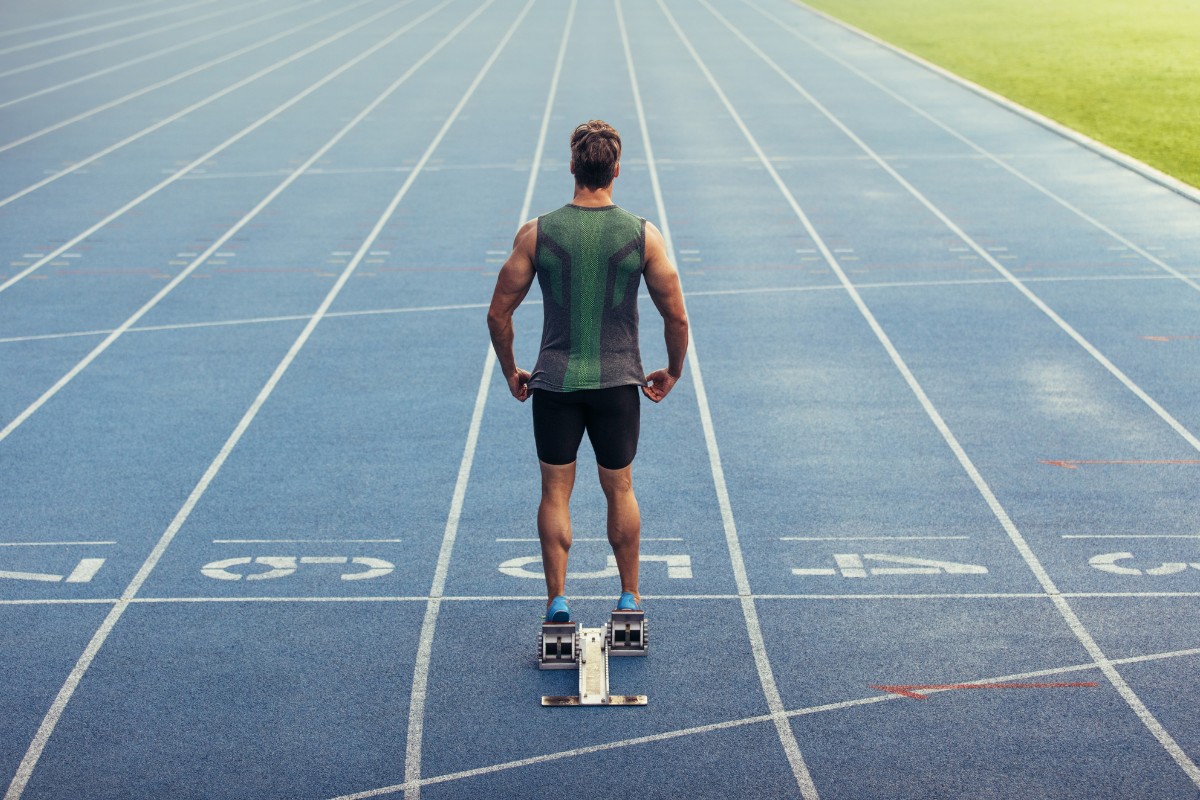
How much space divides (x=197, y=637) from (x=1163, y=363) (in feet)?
20.1

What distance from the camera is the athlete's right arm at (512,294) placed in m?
4.49

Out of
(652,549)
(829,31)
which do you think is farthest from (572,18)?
(652,549)

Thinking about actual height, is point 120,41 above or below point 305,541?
above

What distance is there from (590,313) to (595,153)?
0.51 meters

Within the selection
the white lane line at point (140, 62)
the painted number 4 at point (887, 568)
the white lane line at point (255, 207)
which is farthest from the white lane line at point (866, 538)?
the white lane line at point (140, 62)

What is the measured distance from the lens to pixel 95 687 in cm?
470

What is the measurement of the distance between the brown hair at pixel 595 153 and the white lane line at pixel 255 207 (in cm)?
431

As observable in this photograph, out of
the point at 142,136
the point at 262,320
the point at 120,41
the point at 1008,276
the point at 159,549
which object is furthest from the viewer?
the point at 120,41

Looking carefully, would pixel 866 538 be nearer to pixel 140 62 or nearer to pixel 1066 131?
pixel 1066 131

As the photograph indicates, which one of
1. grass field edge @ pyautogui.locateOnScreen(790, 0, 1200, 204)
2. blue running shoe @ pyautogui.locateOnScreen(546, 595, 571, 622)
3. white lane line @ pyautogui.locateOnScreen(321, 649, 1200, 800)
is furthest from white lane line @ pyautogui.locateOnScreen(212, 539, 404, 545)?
grass field edge @ pyautogui.locateOnScreen(790, 0, 1200, 204)

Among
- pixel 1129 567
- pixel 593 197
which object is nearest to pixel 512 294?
pixel 593 197

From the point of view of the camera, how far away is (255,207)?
13469mm

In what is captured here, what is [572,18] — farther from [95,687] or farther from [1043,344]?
[95,687]

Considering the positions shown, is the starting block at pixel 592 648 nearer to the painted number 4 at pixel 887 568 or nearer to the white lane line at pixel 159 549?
the painted number 4 at pixel 887 568
